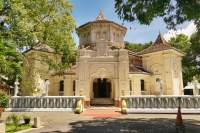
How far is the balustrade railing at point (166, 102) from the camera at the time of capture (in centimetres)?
2175

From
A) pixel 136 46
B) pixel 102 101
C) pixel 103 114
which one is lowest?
pixel 103 114

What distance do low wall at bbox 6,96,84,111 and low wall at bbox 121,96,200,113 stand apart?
18.8 feet

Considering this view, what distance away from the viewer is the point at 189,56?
146ft

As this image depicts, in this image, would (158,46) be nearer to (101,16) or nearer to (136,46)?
(101,16)

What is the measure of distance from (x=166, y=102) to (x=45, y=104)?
37.8 feet

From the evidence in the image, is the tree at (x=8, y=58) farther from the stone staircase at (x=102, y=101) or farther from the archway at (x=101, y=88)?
the archway at (x=101, y=88)

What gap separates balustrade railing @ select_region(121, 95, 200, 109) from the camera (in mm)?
21750

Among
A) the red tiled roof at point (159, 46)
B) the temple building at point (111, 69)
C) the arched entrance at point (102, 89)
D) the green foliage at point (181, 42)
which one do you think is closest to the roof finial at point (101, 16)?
the temple building at point (111, 69)

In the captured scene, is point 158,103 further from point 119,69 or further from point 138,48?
point 138,48

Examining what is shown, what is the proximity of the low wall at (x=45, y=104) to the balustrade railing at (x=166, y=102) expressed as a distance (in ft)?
19.1

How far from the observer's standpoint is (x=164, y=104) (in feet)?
72.5

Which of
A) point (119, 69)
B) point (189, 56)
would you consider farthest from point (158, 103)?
point (189, 56)

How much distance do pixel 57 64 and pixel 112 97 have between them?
33.2 ft

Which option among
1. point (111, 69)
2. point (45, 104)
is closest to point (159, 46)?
point (111, 69)
